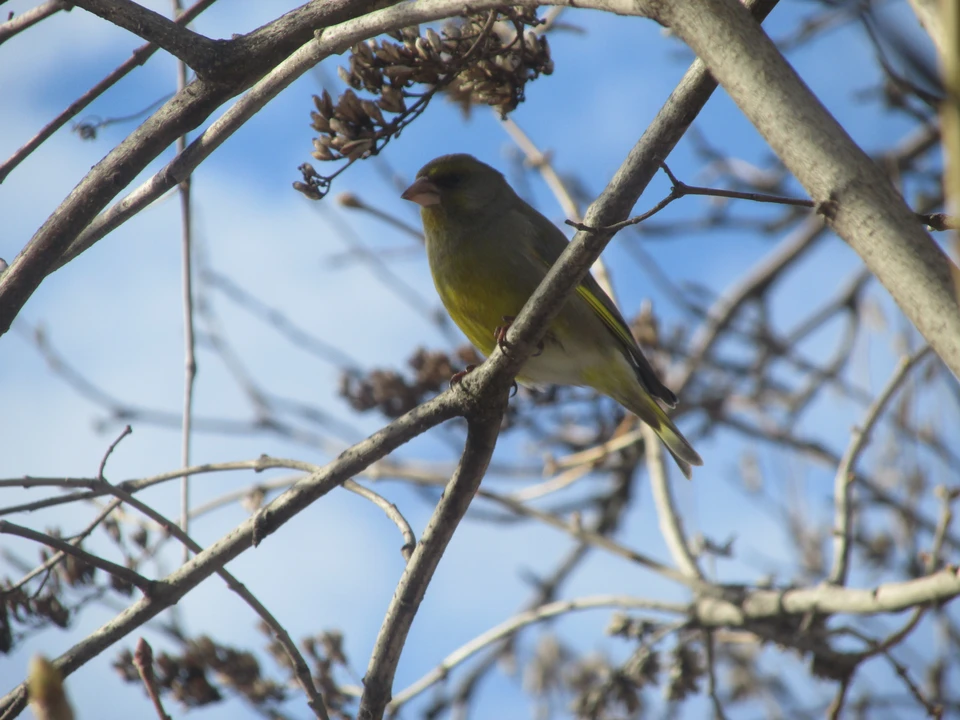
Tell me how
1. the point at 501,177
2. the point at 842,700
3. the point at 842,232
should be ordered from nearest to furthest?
1. the point at 842,232
2. the point at 842,700
3. the point at 501,177

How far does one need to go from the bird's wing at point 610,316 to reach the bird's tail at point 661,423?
6cm

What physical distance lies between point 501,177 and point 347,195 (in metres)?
1.06

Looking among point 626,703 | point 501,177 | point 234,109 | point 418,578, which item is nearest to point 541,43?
point 234,109

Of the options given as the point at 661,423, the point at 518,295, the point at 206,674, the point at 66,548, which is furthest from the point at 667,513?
the point at 66,548

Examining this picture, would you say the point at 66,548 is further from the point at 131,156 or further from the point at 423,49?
the point at 423,49

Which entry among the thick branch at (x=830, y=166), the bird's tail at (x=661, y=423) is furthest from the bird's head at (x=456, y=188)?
the thick branch at (x=830, y=166)

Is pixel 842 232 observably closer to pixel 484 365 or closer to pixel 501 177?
pixel 484 365

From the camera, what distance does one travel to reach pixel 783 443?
19.5ft

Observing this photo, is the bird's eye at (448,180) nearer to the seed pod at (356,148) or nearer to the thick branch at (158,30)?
the seed pod at (356,148)

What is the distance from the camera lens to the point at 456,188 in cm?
463

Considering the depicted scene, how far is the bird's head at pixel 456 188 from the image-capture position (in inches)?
179

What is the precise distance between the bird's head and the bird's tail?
3.76 ft

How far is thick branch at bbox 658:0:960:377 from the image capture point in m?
1.30

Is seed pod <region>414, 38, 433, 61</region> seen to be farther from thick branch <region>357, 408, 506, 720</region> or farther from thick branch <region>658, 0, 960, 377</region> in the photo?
thick branch <region>658, 0, 960, 377</region>
